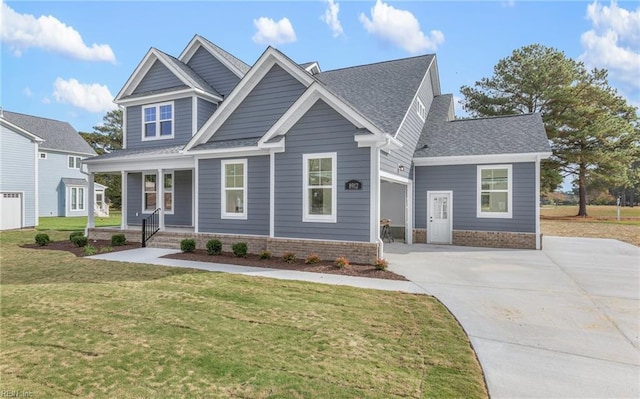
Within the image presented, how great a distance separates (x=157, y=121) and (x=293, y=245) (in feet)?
32.4

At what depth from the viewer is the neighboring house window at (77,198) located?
30.6 metres

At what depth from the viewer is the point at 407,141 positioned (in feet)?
43.9

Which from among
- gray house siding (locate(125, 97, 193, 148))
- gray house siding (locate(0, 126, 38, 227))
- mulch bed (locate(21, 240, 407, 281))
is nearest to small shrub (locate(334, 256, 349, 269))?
mulch bed (locate(21, 240, 407, 281))

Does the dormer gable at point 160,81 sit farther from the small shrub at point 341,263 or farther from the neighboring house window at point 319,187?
the small shrub at point 341,263

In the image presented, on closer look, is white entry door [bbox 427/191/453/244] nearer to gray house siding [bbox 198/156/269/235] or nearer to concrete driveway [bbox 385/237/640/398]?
concrete driveway [bbox 385/237/640/398]

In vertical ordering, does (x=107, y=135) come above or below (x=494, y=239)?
above

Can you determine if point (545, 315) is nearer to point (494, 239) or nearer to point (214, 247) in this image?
point (494, 239)

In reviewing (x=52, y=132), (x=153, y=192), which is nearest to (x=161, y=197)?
(x=153, y=192)

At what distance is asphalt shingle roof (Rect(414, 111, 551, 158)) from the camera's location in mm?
13219

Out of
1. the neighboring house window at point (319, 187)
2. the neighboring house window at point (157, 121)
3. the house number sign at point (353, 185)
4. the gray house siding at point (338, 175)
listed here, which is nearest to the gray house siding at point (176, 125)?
the neighboring house window at point (157, 121)

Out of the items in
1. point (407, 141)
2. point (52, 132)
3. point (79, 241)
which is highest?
point (52, 132)

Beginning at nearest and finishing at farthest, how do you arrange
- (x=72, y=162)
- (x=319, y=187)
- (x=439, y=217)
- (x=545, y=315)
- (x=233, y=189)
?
(x=545, y=315) < (x=319, y=187) < (x=233, y=189) < (x=439, y=217) < (x=72, y=162)

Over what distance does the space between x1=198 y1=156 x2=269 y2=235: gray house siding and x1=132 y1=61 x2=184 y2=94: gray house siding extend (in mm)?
5398

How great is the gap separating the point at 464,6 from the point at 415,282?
9.66m
